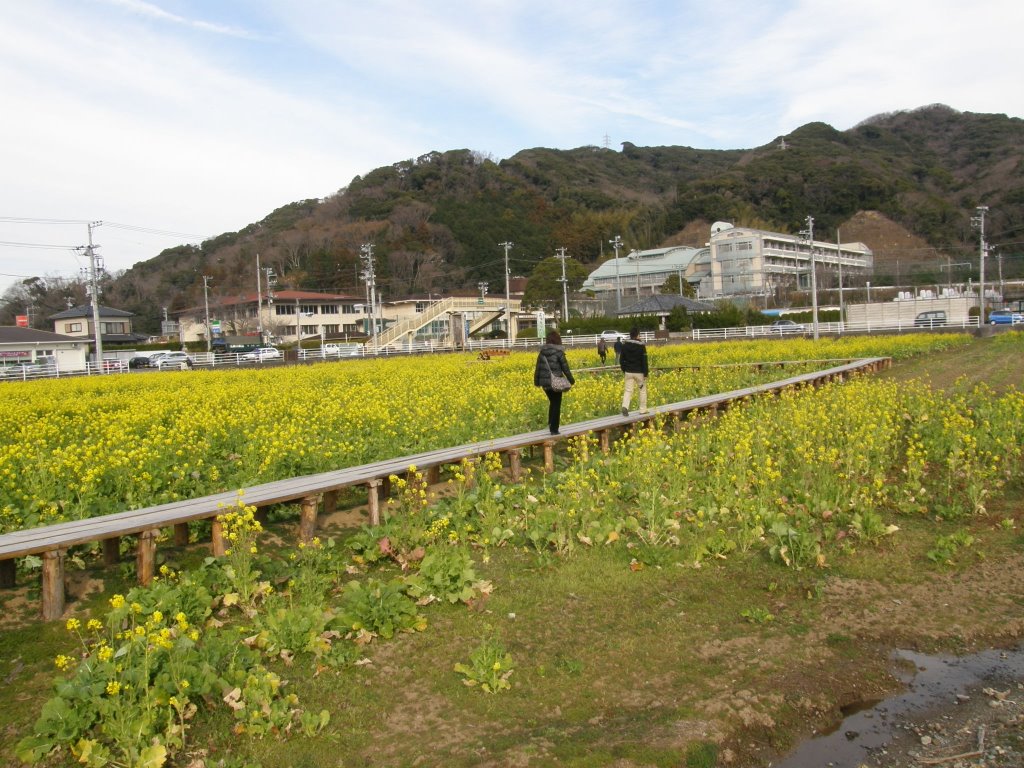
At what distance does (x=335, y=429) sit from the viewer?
10.5m

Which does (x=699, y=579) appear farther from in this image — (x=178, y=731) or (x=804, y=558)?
(x=178, y=731)

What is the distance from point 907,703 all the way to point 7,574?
5.99 m

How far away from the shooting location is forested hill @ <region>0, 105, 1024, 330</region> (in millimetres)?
83375

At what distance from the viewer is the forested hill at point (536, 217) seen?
83.4m

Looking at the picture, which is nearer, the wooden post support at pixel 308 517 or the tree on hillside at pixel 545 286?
the wooden post support at pixel 308 517

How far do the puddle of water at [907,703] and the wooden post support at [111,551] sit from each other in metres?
4.89

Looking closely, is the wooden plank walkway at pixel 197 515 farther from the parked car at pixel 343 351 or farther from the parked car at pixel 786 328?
the parked car at pixel 786 328

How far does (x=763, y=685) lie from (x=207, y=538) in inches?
187

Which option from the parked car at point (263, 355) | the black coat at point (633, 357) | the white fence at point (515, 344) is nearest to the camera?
the black coat at point (633, 357)

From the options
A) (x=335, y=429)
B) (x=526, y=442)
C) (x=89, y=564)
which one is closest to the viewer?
(x=89, y=564)

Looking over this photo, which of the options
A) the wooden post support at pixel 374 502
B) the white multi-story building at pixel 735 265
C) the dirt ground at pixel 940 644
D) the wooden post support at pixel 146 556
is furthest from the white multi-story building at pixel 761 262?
the wooden post support at pixel 146 556

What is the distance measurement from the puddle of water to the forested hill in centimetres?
7493

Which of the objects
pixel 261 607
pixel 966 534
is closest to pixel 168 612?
pixel 261 607

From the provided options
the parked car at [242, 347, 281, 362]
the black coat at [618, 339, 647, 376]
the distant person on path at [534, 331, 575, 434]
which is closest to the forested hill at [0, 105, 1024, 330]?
the parked car at [242, 347, 281, 362]
